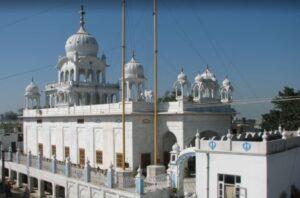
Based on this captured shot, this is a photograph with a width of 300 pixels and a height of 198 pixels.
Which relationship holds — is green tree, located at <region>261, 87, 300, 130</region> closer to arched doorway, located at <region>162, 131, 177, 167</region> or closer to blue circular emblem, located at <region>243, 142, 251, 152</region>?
arched doorway, located at <region>162, 131, 177, 167</region>

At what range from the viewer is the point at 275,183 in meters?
15.6

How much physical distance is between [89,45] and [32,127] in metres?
9.73

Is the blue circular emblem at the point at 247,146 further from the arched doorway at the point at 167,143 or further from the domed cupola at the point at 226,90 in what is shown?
the domed cupola at the point at 226,90

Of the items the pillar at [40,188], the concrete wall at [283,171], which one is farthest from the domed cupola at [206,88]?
the pillar at [40,188]

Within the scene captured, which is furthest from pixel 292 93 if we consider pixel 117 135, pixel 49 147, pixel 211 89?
pixel 49 147

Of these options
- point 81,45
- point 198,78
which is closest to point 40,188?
point 81,45

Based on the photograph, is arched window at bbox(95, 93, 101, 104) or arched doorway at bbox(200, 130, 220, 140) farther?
arched window at bbox(95, 93, 101, 104)

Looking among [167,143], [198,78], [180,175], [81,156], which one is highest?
[198,78]

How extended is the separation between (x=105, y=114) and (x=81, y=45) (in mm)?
9844

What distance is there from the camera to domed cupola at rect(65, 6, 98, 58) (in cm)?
3334

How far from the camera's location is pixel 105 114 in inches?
1015

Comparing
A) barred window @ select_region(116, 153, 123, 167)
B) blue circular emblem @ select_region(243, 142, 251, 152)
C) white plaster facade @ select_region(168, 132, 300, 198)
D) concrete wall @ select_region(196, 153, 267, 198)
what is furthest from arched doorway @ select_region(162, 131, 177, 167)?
blue circular emblem @ select_region(243, 142, 251, 152)

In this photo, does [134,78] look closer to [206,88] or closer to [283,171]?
[206,88]

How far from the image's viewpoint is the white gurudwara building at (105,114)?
24016mm
